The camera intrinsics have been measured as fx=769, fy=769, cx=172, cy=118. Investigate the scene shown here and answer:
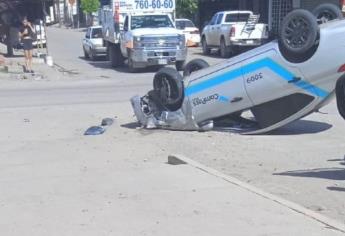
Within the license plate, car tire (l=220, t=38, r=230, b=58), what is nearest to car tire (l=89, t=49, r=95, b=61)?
car tire (l=220, t=38, r=230, b=58)

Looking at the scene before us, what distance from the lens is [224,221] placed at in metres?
6.73

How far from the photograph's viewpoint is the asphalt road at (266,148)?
852 centimetres

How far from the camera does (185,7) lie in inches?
1892

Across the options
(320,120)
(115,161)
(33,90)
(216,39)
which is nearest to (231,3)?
(216,39)

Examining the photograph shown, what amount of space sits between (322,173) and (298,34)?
303cm

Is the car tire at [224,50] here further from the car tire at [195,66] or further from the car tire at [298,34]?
the car tire at [298,34]

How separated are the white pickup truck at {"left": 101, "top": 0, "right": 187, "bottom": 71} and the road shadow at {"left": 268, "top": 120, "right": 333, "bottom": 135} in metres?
13.2

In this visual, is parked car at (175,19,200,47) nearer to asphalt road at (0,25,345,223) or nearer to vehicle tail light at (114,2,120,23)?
vehicle tail light at (114,2,120,23)

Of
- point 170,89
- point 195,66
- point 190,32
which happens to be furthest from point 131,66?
point 170,89

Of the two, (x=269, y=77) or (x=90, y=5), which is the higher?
(x=269, y=77)

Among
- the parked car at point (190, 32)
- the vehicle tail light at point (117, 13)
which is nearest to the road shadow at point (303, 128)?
the vehicle tail light at point (117, 13)

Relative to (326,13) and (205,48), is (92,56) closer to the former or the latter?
(205,48)

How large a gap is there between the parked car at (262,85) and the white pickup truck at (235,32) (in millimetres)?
18281

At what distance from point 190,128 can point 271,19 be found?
2684 cm
